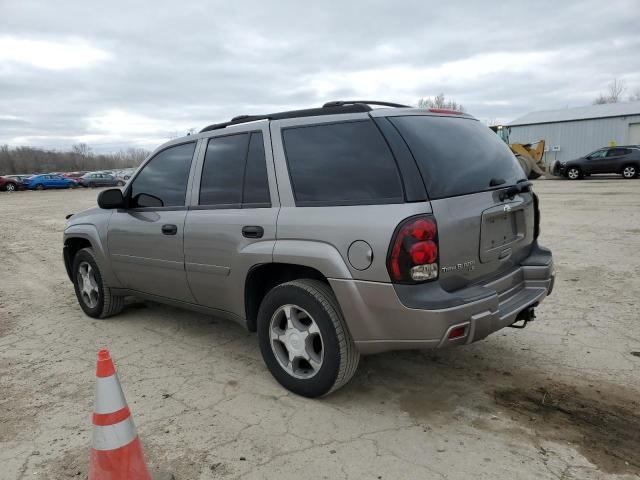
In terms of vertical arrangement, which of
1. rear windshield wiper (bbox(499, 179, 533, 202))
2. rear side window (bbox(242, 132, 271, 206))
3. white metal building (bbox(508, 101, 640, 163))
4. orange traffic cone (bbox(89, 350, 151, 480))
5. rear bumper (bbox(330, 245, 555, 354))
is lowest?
orange traffic cone (bbox(89, 350, 151, 480))

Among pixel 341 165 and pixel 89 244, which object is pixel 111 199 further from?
pixel 341 165

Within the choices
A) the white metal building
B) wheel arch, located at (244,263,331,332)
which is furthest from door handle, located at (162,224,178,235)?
the white metal building

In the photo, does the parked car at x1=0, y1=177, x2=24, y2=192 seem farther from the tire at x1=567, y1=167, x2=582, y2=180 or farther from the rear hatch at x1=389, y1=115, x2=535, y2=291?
the rear hatch at x1=389, y1=115, x2=535, y2=291

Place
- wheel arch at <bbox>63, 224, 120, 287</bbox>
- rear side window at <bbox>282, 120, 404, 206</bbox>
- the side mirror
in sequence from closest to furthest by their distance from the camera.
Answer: rear side window at <bbox>282, 120, 404, 206</bbox>
the side mirror
wheel arch at <bbox>63, 224, 120, 287</bbox>

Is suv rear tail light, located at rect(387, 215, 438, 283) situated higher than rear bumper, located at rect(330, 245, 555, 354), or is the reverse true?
suv rear tail light, located at rect(387, 215, 438, 283)

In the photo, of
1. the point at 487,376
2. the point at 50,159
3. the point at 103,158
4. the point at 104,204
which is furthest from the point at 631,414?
the point at 103,158

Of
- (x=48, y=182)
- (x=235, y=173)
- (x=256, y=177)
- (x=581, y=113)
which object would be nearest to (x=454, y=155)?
(x=256, y=177)

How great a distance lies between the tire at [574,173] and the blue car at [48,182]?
3806 centimetres

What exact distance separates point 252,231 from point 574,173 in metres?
23.9

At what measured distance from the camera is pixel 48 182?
41.4m

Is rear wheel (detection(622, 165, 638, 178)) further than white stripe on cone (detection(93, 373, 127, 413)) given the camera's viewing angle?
Yes

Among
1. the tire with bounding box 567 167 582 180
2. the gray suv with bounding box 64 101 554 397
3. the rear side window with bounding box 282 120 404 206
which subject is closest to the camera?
the gray suv with bounding box 64 101 554 397

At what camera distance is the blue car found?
1624 inches

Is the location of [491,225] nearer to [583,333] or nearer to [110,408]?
[583,333]
